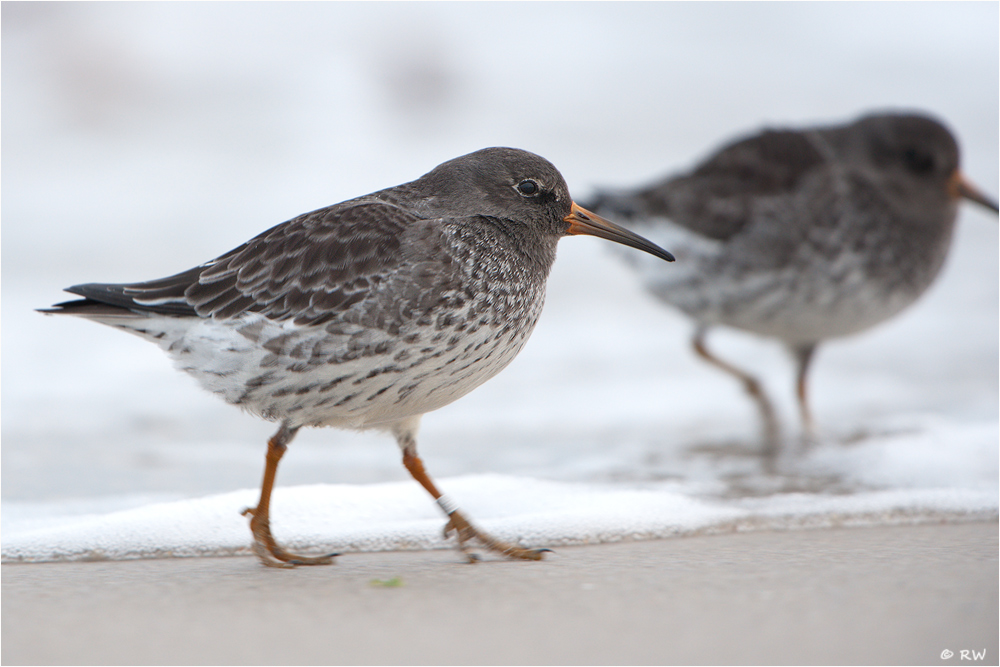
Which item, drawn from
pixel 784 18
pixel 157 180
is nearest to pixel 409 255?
pixel 157 180

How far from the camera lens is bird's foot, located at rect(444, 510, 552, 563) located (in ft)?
11.8

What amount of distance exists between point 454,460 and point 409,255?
221 cm

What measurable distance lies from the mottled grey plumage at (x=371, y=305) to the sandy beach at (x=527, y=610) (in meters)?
0.37

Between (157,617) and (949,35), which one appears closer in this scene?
(157,617)

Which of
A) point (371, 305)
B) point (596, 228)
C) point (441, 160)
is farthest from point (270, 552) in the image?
point (441, 160)

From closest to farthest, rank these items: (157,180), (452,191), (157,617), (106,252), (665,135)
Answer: (157,617)
(452,191)
(106,252)
(157,180)
(665,135)

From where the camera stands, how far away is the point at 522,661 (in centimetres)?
253

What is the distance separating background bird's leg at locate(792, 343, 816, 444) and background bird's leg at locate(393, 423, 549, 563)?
341 centimetres

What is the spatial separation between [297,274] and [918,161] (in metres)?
4.99

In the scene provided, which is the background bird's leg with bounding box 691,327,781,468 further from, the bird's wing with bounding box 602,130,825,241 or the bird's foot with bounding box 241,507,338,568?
the bird's foot with bounding box 241,507,338,568

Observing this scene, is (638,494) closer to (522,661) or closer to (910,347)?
(522,661)

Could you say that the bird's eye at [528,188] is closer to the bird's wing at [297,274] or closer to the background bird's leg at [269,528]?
the bird's wing at [297,274]

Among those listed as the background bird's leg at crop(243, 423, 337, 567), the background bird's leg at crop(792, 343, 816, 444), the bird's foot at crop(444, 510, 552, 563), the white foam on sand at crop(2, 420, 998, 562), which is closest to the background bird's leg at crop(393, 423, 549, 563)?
Answer: the bird's foot at crop(444, 510, 552, 563)

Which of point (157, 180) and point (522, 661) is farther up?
point (157, 180)
